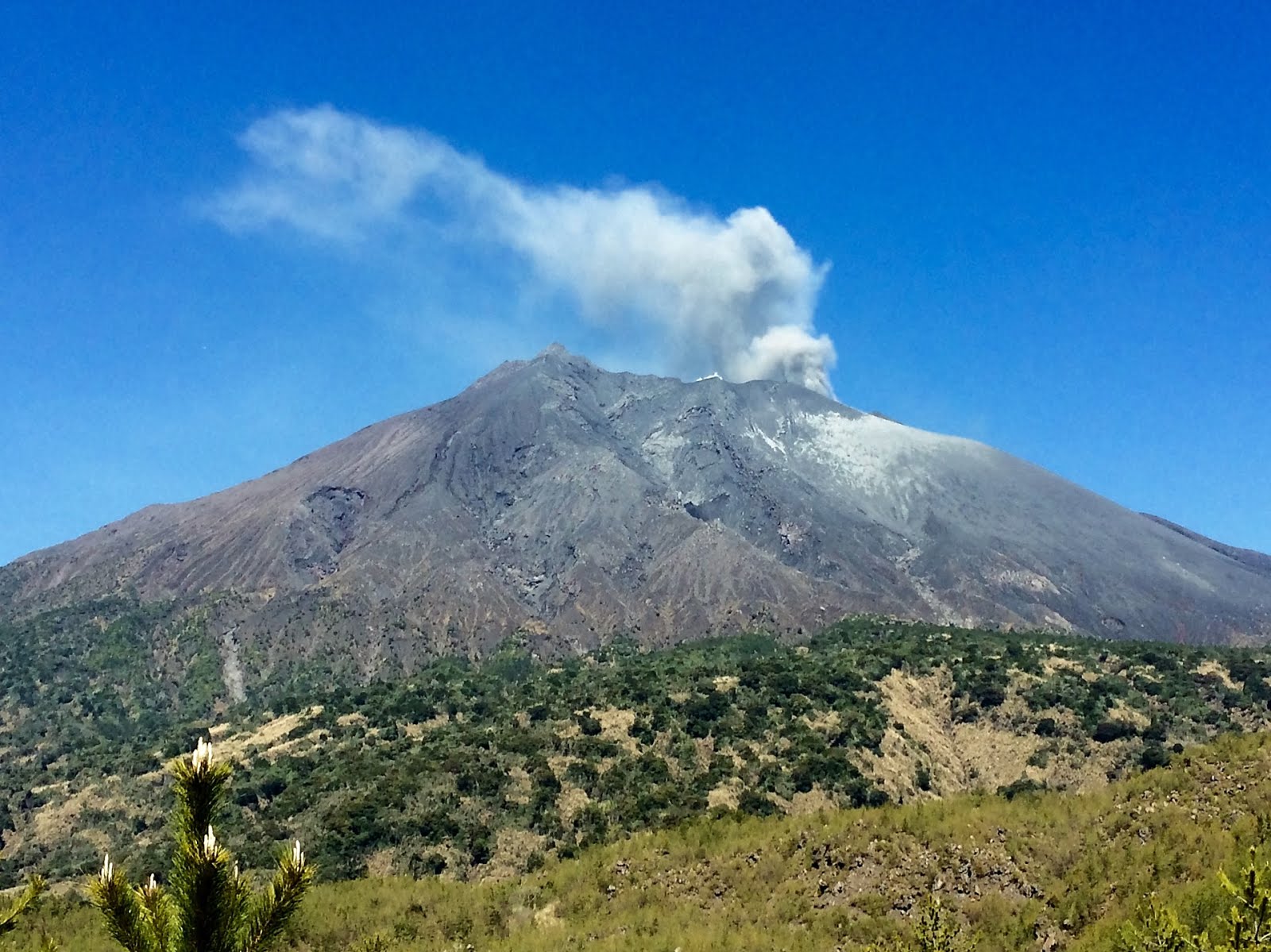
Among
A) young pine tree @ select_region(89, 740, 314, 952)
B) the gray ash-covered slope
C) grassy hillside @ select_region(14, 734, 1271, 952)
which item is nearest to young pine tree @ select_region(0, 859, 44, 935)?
young pine tree @ select_region(89, 740, 314, 952)

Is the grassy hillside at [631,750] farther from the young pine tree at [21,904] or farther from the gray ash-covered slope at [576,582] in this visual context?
the gray ash-covered slope at [576,582]

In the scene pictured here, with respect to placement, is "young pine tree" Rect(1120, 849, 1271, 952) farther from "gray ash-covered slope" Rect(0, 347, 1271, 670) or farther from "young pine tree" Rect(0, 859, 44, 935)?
"gray ash-covered slope" Rect(0, 347, 1271, 670)

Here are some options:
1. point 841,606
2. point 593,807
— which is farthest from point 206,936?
point 841,606

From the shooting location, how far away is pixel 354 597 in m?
159

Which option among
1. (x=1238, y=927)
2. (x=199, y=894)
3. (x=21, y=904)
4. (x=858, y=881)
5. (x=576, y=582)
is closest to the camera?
(x=199, y=894)

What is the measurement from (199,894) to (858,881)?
28962mm

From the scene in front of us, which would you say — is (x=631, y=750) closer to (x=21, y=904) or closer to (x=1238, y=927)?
(x=1238, y=927)

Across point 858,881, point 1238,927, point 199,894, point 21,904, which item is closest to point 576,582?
point 858,881

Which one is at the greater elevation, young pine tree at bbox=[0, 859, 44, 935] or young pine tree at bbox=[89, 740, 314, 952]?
young pine tree at bbox=[89, 740, 314, 952]

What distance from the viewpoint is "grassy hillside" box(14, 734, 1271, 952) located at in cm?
2697

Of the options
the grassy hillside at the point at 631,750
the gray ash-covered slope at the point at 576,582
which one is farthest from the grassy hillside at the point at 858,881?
the gray ash-covered slope at the point at 576,582

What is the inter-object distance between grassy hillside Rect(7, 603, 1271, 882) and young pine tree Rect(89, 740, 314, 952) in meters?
37.2

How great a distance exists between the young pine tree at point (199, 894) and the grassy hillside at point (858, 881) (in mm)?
21321

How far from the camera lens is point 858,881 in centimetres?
3234
